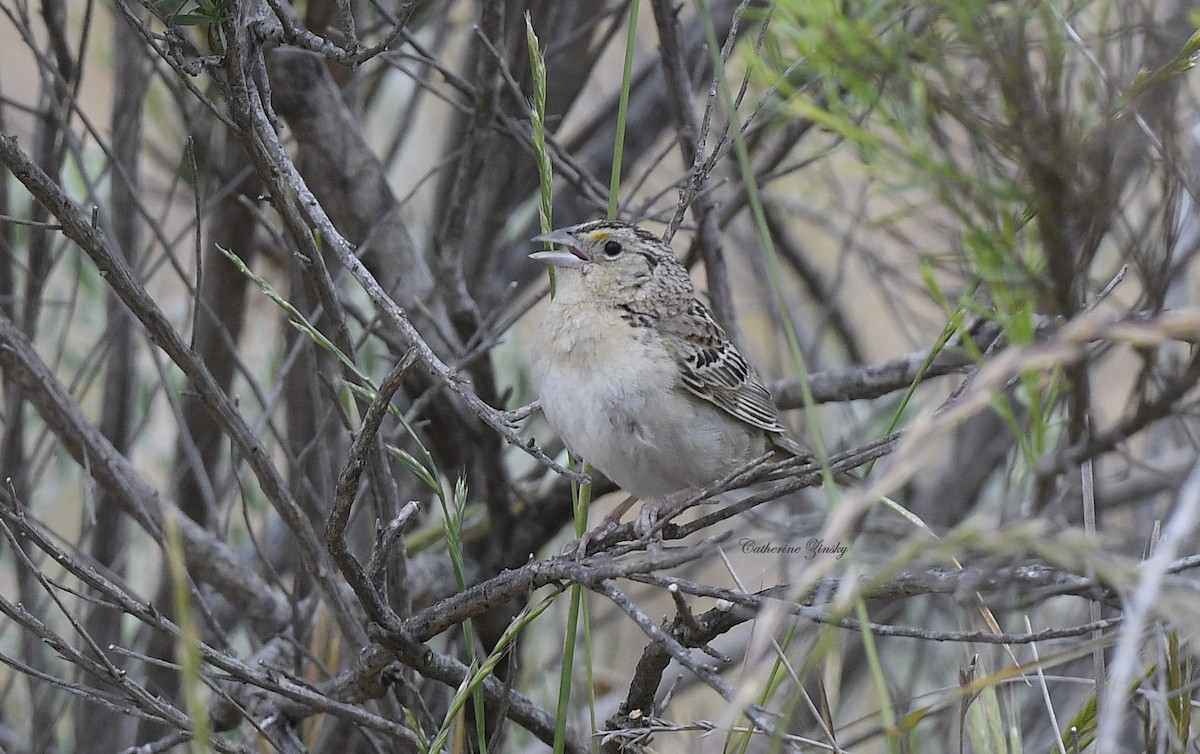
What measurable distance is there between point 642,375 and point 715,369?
1.14 ft

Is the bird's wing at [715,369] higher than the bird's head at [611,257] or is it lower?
lower

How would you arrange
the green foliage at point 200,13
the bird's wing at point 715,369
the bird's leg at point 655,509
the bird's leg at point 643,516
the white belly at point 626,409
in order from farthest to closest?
the bird's wing at point 715,369, the white belly at point 626,409, the bird's leg at point 655,509, the bird's leg at point 643,516, the green foliage at point 200,13

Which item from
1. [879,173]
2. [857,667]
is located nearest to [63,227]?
[879,173]

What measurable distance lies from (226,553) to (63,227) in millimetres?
1313

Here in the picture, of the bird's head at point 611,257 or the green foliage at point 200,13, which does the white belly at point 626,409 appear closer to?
the bird's head at point 611,257

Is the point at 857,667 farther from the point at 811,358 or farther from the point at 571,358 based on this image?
the point at 571,358

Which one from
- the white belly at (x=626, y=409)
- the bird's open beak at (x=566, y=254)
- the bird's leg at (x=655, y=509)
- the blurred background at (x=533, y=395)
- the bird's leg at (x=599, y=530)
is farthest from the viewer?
the bird's open beak at (x=566, y=254)

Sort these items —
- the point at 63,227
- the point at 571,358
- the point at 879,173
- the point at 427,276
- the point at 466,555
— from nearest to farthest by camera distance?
1. the point at 879,173
2. the point at 63,227
3. the point at 571,358
4. the point at 427,276
5. the point at 466,555

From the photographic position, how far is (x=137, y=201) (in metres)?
3.48

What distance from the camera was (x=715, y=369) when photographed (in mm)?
3635

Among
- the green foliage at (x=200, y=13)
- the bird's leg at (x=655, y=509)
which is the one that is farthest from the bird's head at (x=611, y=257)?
the green foliage at (x=200, y=13)

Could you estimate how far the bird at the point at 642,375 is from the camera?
333 cm

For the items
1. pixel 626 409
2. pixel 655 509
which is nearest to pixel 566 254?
pixel 626 409

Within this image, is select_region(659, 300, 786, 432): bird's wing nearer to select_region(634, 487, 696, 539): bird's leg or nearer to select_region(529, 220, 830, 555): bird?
select_region(529, 220, 830, 555): bird
